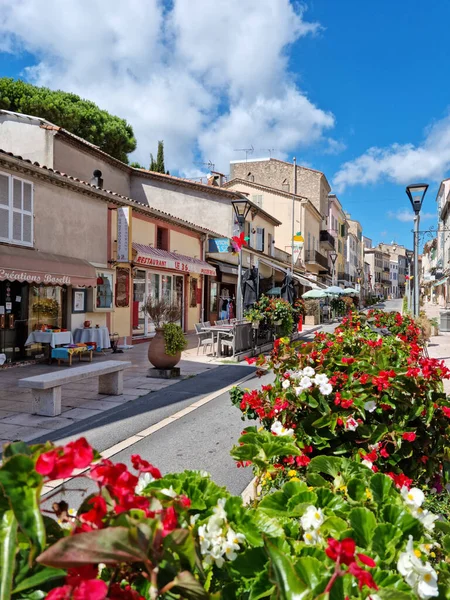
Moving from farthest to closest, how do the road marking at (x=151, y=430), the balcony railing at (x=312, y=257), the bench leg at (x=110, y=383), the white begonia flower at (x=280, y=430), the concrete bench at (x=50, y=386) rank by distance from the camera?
the balcony railing at (x=312, y=257) → the bench leg at (x=110, y=383) → the concrete bench at (x=50, y=386) → the road marking at (x=151, y=430) → the white begonia flower at (x=280, y=430)

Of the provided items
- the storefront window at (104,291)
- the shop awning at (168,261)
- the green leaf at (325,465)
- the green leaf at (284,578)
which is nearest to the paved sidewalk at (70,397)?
the storefront window at (104,291)

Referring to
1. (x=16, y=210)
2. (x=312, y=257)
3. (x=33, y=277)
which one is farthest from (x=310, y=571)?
(x=312, y=257)

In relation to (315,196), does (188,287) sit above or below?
below

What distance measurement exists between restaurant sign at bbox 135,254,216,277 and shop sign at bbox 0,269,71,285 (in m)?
3.88

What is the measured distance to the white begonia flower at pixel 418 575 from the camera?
1.12 m

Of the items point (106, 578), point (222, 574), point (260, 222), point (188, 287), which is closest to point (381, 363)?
point (222, 574)

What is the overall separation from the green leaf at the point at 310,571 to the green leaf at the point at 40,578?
20.5 inches

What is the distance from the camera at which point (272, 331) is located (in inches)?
596

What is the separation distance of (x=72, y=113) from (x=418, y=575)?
1219 inches

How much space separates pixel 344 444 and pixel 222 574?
1.98 metres

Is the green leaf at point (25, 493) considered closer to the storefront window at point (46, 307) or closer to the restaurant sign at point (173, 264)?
the storefront window at point (46, 307)

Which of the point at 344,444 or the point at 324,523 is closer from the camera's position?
the point at 324,523

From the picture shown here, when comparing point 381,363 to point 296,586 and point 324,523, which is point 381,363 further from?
point 296,586

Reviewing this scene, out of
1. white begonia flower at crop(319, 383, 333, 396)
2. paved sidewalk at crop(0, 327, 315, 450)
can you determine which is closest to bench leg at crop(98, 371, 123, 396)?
paved sidewalk at crop(0, 327, 315, 450)
